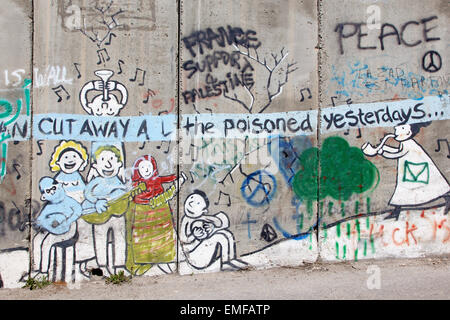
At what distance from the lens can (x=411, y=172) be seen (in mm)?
5465

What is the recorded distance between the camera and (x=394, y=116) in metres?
5.44

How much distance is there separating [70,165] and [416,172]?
4.08 m

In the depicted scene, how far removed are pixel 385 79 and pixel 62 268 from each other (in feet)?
14.4

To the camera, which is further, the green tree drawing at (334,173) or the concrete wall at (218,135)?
the green tree drawing at (334,173)

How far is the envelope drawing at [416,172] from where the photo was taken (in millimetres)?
5461

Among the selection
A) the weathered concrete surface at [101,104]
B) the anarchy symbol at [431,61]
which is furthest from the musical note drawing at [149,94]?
the anarchy symbol at [431,61]

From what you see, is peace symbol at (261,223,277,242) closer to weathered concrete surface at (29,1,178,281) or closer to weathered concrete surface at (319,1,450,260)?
weathered concrete surface at (319,1,450,260)

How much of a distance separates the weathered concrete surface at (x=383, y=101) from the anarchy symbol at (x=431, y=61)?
0.01 m

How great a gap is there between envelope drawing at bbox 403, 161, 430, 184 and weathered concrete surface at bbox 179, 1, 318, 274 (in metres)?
1.21

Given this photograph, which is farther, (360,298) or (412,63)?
(412,63)

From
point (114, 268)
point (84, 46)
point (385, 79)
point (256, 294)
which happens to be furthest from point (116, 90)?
point (385, 79)

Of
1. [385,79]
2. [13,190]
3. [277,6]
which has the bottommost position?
[13,190]

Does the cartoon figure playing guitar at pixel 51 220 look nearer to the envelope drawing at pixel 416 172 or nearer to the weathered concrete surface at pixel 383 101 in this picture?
the weathered concrete surface at pixel 383 101

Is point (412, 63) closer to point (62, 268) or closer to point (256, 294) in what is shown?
point (256, 294)
